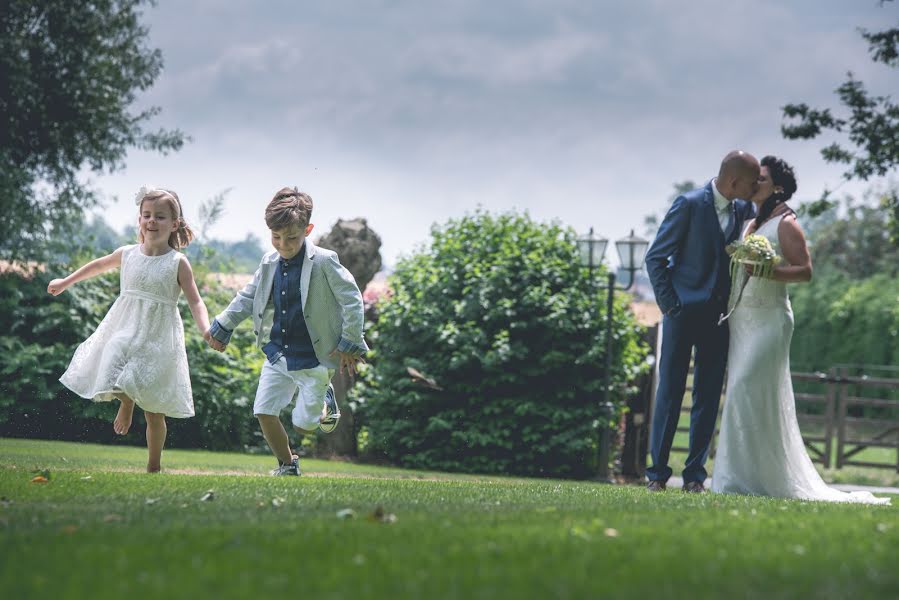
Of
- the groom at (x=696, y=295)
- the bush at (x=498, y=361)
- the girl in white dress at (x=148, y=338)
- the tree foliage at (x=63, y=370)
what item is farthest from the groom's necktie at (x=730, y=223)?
the tree foliage at (x=63, y=370)

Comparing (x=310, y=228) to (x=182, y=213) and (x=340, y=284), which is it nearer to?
(x=340, y=284)

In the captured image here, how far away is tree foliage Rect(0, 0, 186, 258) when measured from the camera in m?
16.5

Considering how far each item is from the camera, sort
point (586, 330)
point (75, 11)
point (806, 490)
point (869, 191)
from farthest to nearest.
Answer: point (869, 191) → point (75, 11) → point (586, 330) → point (806, 490)

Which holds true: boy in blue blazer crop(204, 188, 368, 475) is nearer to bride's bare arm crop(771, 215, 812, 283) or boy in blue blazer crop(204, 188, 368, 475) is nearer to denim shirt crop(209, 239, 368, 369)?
denim shirt crop(209, 239, 368, 369)

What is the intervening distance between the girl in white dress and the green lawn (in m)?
1.59

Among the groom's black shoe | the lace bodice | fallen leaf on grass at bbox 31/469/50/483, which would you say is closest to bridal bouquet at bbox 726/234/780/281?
the groom's black shoe

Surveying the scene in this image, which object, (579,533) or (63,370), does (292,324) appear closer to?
(579,533)

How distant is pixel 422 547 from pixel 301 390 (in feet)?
13.8

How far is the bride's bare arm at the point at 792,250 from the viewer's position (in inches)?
301

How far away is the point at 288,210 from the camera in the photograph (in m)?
7.69

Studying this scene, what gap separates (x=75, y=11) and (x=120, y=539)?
51.2 ft

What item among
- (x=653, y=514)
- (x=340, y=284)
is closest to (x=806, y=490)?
(x=653, y=514)

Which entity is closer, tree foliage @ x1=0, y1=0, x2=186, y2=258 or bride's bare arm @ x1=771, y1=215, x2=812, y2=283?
bride's bare arm @ x1=771, y1=215, x2=812, y2=283

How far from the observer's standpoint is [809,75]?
3784 cm
